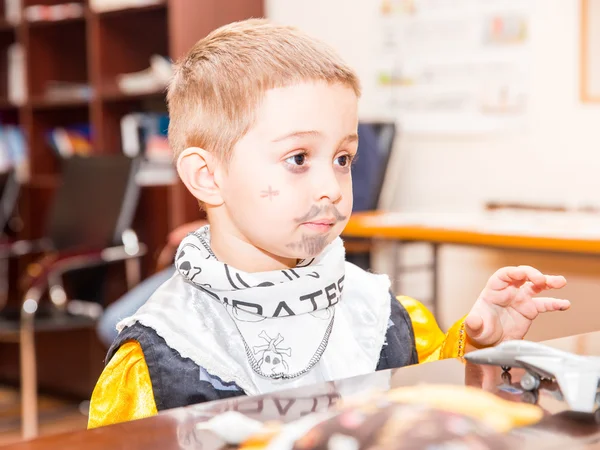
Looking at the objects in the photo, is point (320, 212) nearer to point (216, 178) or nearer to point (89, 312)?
point (216, 178)

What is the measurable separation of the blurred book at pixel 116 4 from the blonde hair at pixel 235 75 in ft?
8.93

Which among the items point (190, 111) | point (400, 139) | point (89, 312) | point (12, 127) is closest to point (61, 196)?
point (89, 312)

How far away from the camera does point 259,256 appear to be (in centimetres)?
99

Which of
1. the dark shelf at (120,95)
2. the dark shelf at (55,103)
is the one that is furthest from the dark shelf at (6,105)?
the dark shelf at (120,95)

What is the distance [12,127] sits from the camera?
15.0 feet

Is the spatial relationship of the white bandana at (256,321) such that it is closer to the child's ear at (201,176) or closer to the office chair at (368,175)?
the child's ear at (201,176)

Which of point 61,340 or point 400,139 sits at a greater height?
point 400,139

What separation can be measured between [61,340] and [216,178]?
11.1ft

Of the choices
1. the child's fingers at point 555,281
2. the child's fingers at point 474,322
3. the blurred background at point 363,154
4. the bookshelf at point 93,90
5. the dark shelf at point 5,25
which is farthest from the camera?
the dark shelf at point 5,25

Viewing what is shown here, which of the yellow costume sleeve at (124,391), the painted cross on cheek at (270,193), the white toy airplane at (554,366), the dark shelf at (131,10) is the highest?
the dark shelf at (131,10)

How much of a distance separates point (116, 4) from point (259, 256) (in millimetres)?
3040

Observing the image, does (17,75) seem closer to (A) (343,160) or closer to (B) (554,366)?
(A) (343,160)

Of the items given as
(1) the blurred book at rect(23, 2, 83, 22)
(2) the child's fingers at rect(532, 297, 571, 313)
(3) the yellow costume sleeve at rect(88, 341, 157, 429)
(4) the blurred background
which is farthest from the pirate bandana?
(1) the blurred book at rect(23, 2, 83, 22)

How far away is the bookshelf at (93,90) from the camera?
3.62m
